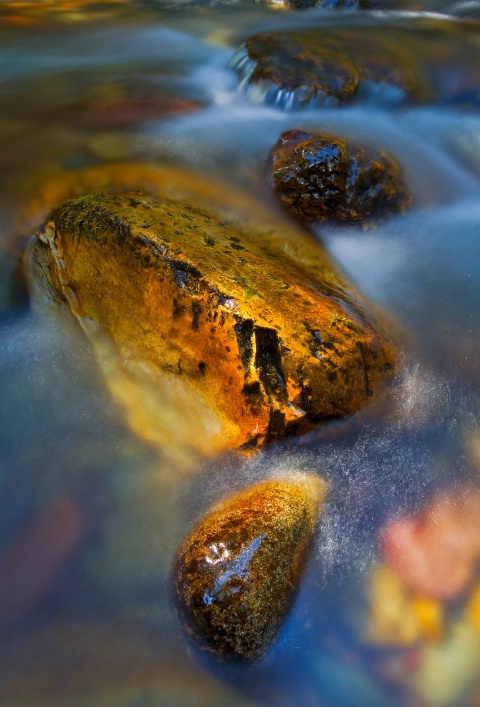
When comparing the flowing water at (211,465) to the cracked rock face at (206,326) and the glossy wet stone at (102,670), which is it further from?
the cracked rock face at (206,326)

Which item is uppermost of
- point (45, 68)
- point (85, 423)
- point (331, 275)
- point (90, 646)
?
point (45, 68)

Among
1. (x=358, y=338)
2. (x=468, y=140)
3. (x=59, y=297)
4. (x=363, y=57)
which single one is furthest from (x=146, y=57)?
(x=358, y=338)

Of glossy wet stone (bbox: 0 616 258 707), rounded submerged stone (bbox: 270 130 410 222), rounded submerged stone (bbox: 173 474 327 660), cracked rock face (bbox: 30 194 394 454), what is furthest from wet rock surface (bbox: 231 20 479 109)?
glossy wet stone (bbox: 0 616 258 707)

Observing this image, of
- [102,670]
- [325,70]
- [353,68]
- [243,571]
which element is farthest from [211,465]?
[353,68]

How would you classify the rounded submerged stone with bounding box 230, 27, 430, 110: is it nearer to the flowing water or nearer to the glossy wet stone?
the flowing water

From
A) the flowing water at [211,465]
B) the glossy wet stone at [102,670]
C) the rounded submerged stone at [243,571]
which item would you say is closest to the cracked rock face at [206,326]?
the flowing water at [211,465]

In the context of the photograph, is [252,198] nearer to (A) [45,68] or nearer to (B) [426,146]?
(B) [426,146]
